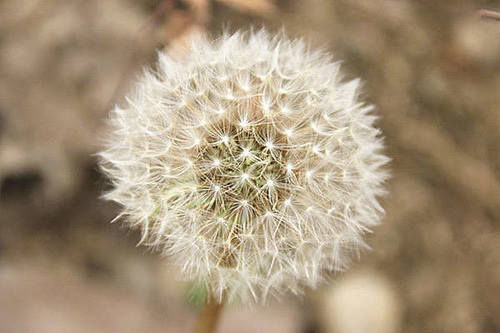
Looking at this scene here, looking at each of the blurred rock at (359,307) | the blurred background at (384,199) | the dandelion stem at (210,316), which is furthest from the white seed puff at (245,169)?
the blurred rock at (359,307)

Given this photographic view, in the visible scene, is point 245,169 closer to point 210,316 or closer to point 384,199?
point 210,316

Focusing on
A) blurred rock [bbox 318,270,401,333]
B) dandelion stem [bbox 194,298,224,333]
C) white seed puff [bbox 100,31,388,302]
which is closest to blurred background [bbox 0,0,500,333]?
blurred rock [bbox 318,270,401,333]

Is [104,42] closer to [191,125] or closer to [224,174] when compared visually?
[191,125]

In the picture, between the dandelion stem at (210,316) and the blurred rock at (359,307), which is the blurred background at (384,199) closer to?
the blurred rock at (359,307)

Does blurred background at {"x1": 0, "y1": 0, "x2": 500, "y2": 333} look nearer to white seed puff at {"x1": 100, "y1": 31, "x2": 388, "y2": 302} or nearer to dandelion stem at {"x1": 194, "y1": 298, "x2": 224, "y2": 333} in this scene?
dandelion stem at {"x1": 194, "y1": 298, "x2": 224, "y2": 333}

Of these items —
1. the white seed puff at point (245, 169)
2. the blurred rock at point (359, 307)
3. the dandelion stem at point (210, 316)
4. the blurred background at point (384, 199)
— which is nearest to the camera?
the white seed puff at point (245, 169)

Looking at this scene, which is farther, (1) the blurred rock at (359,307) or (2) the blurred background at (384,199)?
(1) the blurred rock at (359,307)

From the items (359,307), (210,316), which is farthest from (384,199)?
(210,316)
